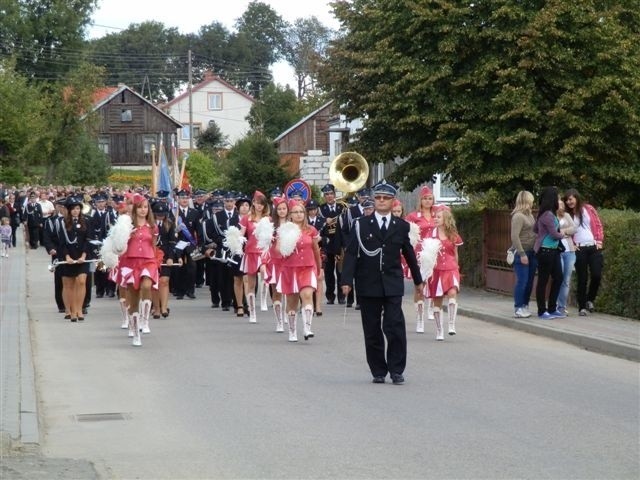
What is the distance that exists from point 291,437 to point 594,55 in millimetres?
15714

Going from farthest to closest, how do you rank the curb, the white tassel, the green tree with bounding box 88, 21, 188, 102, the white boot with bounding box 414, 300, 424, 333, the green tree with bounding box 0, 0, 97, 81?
the green tree with bounding box 88, 21, 188, 102
the green tree with bounding box 0, 0, 97, 81
the white boot with bounding box 414, 300, 424, 333
the white tassel
the curb

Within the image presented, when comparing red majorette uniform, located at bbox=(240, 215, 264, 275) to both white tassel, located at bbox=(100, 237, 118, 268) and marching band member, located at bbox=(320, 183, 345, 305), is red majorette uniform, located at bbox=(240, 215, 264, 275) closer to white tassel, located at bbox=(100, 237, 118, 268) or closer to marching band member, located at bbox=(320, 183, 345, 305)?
white tassel, located at bbox=(100, 237, 118, 268)

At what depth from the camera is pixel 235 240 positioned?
62.2 feet

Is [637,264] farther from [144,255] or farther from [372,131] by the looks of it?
[372,131]

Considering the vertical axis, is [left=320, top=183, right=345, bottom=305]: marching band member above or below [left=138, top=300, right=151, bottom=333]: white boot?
above

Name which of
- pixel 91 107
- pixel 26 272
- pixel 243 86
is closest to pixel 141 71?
pixel 243 86

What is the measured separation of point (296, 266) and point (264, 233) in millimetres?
1189

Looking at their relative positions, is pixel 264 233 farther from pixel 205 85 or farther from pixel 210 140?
pixel 205 85

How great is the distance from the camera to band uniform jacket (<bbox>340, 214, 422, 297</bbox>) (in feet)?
38.5

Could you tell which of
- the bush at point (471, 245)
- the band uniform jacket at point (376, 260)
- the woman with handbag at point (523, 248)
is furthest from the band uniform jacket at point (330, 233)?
the band uniform jacket at point (376, 260)

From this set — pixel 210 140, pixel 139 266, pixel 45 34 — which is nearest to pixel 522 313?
pixel 139 266

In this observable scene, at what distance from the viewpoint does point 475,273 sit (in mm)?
24500

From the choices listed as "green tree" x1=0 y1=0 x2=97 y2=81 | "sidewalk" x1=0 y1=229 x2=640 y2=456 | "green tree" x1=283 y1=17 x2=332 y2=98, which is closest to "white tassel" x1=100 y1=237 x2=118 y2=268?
"sidewalk" x1=0 y1=229 x2=640 y2=456

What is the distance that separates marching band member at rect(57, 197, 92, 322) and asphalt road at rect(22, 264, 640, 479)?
8.23 feet
